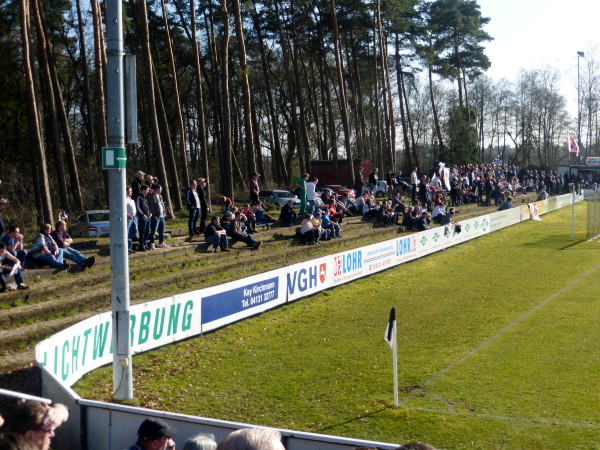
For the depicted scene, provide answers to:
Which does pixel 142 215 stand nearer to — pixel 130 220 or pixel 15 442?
pixel 130 220

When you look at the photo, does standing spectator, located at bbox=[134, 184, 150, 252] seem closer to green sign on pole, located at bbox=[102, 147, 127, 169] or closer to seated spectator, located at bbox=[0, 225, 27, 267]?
seated spectator, located at bbox=[0, 225, 27, 267]

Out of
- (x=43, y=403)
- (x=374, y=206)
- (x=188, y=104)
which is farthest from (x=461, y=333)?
(x=188, y=104)

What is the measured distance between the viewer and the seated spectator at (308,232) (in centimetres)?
2431

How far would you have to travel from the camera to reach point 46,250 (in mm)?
15297

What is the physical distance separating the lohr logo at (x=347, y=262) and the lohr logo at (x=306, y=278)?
0.68 meters

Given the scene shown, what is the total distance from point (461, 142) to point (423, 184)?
103 feet

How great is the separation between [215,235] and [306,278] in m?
3.80

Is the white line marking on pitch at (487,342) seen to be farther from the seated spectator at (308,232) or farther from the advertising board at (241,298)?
the seated spectator at (308,232)

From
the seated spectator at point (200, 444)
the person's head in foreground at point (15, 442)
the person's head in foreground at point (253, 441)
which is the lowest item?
the seated spectator at point (200, 444)

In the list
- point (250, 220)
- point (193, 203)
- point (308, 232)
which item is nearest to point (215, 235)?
point (193, 203)

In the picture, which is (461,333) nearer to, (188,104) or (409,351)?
(409,351)

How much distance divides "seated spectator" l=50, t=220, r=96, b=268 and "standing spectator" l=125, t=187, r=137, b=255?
1.08m

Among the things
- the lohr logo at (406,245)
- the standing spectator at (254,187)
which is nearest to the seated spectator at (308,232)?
the standing spectator at (254,187)

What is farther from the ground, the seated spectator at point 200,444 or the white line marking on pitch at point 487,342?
the seated spectator at point 200,444
